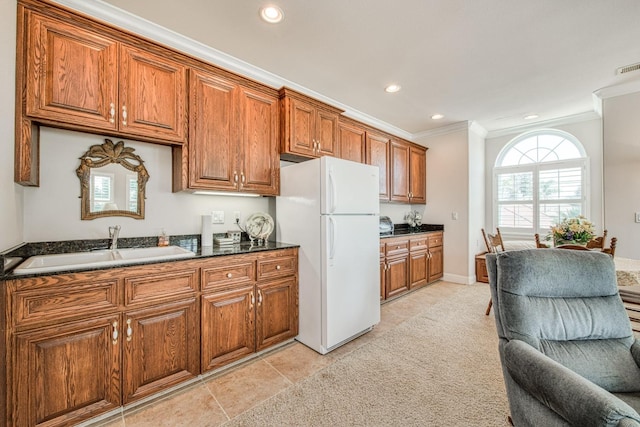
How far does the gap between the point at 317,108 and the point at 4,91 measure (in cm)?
228

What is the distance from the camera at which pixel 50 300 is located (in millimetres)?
1385

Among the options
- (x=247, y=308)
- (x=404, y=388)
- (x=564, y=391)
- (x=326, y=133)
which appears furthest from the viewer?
(x=326, y=133)

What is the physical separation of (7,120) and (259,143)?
1574 mm

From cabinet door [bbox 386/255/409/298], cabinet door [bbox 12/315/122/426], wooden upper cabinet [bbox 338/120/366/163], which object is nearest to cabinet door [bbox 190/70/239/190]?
cabinet door [bbox 12/315/122/426]

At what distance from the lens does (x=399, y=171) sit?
14.1 feet

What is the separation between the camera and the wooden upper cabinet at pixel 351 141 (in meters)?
3.36

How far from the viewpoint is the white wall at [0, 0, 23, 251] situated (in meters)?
1.41

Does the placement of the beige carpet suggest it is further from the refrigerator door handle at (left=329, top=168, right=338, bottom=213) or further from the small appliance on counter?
the small appliance on counter

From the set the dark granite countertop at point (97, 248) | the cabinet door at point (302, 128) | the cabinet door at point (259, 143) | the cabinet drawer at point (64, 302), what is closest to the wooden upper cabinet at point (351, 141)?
the cabinet door at point (302, 128)

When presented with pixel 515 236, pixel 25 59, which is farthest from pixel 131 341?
pixel 515 236

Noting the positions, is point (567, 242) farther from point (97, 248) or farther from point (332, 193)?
point (97, 248)

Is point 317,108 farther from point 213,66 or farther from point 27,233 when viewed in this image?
point 27,233

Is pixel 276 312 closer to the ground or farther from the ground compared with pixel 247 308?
closer to the ground

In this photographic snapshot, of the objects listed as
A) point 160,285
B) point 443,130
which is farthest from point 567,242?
point 160,285
